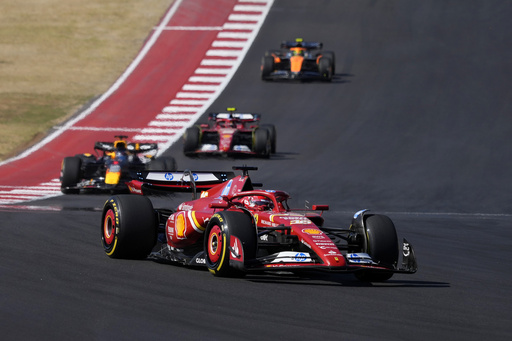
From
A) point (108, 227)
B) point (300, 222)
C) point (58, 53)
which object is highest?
point (58, 53)

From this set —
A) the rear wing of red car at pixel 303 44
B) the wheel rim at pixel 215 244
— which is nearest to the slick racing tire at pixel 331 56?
the rear wing of red car at pixel 303 44

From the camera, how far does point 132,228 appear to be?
13.3m

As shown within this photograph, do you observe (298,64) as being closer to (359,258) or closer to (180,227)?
(180,227)

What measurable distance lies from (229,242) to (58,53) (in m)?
36.1

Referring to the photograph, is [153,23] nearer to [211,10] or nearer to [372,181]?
[211,10]

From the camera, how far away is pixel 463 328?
9281mm

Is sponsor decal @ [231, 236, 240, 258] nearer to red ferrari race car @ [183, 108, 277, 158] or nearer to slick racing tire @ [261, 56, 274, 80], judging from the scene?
red ferrari race car @ [183, 108, 277, 158]

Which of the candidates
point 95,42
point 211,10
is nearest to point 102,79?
point 95,42

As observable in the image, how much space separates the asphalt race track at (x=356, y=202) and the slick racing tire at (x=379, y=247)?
213mm

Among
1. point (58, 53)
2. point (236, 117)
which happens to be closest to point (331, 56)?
point (236, 117)

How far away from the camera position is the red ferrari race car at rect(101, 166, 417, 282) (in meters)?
11.5

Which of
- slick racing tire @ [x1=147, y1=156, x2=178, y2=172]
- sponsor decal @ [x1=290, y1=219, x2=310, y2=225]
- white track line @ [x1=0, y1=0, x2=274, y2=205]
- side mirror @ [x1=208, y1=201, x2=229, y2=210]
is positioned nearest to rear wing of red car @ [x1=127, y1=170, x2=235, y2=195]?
side mirror @ [x1=208, y1=201, x2=229, y2=210]

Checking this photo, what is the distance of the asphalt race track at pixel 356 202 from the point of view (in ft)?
30.5

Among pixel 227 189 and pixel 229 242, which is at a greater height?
pixel 227 189
